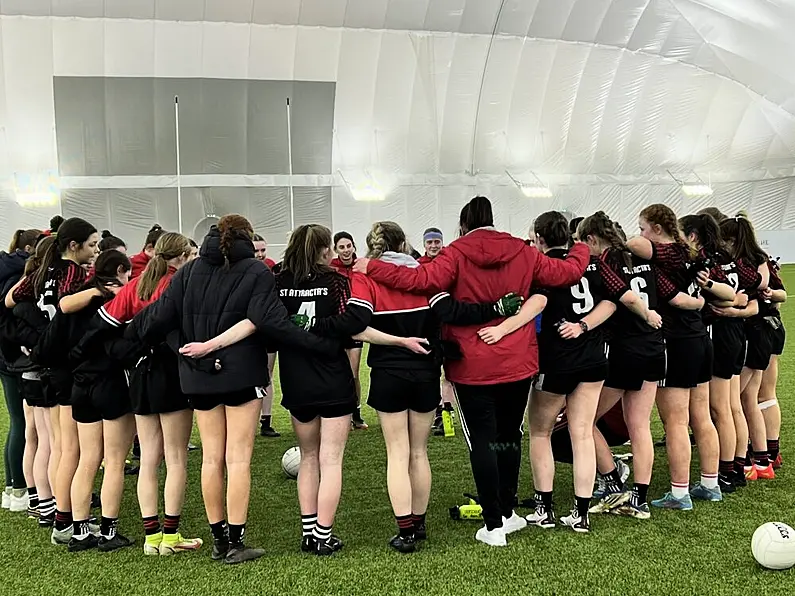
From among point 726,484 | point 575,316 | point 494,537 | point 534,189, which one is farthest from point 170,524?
point 534,189

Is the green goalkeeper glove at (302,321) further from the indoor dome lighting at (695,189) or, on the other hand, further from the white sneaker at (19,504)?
the indoor dome lighting at (695,189)

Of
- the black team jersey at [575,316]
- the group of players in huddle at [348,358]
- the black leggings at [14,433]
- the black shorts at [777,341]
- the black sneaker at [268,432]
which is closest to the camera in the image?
the group of players in huddle at [348,358]

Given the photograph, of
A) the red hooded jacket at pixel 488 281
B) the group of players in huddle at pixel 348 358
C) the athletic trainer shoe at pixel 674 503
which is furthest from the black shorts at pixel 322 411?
the athletic trainer shoe at pixel 674 503

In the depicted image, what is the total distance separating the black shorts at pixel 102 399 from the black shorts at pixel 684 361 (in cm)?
331

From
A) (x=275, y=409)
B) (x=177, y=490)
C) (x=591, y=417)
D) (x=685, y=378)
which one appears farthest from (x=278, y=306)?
(x=275, y=409)

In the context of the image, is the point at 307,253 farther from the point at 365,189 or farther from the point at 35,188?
the point at 35,188

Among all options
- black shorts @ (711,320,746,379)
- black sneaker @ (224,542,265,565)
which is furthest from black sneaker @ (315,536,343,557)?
black shorts @ (711,320,746,379)

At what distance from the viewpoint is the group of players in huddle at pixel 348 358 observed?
3930 mm

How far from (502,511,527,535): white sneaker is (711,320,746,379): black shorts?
5.77ft

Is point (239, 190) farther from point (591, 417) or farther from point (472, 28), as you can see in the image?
point (591, 417)

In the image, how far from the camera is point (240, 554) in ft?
13.3

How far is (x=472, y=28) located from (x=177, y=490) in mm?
18349

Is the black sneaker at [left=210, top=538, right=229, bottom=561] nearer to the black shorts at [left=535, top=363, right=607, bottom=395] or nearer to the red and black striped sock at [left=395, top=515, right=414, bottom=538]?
the red and black striped sock at [left=395, top=515, right=414, bottom=538]

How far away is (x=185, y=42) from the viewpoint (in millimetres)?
19141
